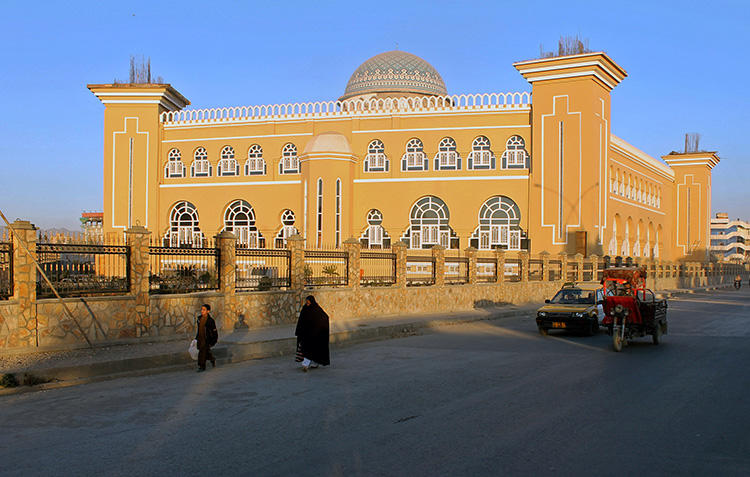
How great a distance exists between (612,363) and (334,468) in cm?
751

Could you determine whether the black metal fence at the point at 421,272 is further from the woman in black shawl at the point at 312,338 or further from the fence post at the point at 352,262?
the woman in black shawl at the point at 312,338

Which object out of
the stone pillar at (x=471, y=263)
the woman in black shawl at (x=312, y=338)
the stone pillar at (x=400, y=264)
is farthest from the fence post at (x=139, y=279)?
the stone pillar at (x=471, y=263)

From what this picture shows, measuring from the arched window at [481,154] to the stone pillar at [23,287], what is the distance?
29326 millimetres

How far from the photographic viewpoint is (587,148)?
35.6m

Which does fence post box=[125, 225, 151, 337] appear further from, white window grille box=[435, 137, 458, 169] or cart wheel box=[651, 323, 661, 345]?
white window grille box=[435, 137, 458, 169]

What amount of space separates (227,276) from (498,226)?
24.7m

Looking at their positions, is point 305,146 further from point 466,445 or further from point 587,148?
point 466,445

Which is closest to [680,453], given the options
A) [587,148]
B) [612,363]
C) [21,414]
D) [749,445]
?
[749,445]

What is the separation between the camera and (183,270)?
14.5 meters

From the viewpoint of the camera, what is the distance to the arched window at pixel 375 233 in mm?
39469

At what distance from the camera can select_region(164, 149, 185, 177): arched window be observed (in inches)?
1674

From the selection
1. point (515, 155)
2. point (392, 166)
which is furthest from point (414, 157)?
point (515, 155)

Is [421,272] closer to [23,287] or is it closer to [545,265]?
[545,265]

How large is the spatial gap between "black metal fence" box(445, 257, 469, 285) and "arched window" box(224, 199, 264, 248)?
63.7ft
